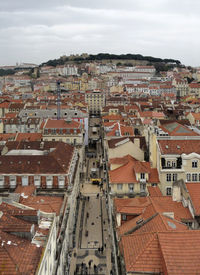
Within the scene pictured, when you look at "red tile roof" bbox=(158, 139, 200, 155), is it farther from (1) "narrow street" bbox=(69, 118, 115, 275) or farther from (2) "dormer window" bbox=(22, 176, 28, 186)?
(2) "dormer window" bbox=(22, 176, 28, 186)

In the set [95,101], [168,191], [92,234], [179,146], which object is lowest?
[92,234]

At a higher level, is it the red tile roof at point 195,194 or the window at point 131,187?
the red tile roof at point 195,194

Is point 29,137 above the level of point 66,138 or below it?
above

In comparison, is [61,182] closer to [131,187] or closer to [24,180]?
[24,180]

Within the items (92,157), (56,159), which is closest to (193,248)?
(56,159)

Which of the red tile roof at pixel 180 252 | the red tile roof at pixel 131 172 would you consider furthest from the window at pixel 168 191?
the red tile roof at pixel 180 252

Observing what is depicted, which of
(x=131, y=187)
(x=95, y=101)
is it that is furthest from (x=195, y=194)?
Answer: (x=95, y=101)

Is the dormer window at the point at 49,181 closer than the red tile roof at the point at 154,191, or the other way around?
the red tile roof at the point at 154,191

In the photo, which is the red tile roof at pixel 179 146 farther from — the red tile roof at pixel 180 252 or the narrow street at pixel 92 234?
the red tile roof at pixel 180 252
